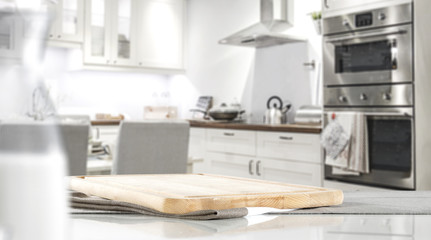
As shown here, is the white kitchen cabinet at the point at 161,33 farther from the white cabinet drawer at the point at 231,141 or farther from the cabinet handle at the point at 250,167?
the cabinet handle at the point at 250,167

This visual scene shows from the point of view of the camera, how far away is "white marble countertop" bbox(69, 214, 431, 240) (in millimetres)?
503

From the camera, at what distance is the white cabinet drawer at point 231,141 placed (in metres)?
Answer: 4.05

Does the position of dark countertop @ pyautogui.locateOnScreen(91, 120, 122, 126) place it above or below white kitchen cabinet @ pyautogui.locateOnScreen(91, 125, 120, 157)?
above

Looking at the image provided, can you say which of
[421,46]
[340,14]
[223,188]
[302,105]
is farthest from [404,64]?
[223,188]

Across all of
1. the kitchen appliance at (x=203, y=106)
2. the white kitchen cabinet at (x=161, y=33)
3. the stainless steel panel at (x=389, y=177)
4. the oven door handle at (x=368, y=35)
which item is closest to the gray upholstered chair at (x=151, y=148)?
the stainless steel panel at (x=389, y=177)

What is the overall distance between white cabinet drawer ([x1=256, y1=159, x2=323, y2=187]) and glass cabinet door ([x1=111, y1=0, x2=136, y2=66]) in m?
2.34

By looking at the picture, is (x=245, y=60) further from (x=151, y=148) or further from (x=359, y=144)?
(x=151, y=148)

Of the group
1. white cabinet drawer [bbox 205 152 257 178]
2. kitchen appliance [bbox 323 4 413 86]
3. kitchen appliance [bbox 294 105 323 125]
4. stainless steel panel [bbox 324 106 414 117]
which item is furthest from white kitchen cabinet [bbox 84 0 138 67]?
stainless steel panel [bbox 324 106 414 117]

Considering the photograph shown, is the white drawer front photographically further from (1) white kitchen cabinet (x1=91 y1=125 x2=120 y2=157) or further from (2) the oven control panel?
(2) the oven control panel

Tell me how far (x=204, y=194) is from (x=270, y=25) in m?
4.07

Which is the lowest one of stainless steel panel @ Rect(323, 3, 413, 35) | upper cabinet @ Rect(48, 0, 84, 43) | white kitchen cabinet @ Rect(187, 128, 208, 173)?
white kitchen cabinet @ Rect(187, 128, 208, 173)

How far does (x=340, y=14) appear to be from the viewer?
3.45 m

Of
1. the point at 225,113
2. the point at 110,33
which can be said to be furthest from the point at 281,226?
the point at 110,33

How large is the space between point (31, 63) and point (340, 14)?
3.52 m
